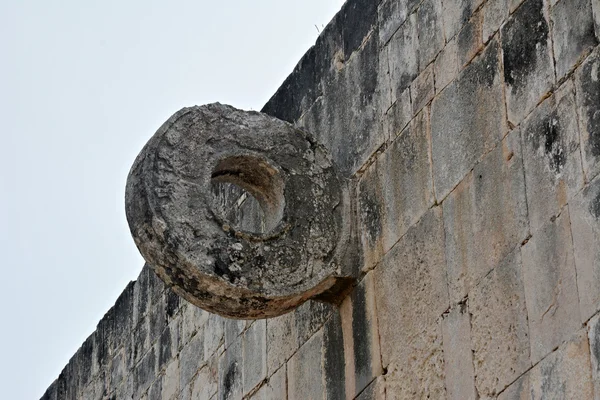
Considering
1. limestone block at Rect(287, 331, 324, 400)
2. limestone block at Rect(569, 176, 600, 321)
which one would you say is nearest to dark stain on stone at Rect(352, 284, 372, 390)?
limestone block at Rect(287, 331, 324, 400)

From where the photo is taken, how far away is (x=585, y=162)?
4.81 m

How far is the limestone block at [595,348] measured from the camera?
4.54 m

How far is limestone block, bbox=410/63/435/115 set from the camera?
5891 mm

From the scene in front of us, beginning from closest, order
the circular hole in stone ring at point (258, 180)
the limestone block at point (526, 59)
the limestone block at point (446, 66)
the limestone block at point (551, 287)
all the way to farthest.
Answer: the limestone block at point (551, 287) < the limestone block at point (526, 59) < the limestone block at point (446, 66) < the circular hole in stone ring at point (258, 180)

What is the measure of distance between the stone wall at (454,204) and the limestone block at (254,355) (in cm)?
1

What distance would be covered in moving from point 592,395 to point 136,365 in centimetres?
476

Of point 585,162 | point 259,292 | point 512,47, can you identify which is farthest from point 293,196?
point 585,162

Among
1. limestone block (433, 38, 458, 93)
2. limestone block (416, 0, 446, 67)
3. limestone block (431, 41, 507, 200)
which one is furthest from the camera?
limestone block (416, 0, 446, 67)

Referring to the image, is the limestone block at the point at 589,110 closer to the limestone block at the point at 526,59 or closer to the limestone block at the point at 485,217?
the limestone block at the point at 526,59

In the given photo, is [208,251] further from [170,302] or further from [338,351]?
[170,302]

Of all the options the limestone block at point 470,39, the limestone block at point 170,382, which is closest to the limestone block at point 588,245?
the limestone block at point 470,39

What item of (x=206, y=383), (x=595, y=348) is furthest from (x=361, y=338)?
(x=206, y=383)

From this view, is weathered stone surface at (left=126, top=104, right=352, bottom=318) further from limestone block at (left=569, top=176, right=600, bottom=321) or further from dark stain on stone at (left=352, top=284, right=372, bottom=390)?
limestone block at (left=569, top=176, right=600, bottom=321)

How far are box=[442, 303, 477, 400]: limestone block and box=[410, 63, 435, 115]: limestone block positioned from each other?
2.99 ft
